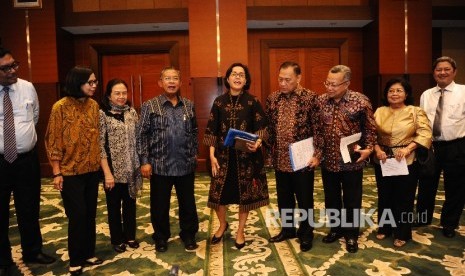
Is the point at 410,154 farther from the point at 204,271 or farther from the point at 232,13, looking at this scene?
the point at 232,13

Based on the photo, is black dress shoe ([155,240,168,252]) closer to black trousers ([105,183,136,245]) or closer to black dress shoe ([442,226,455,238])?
black trousers ([105,183,136,245])

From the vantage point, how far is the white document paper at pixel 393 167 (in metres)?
2.80

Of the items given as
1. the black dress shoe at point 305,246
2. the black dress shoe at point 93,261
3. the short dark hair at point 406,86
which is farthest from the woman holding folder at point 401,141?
the black dress shoe at point 93,261

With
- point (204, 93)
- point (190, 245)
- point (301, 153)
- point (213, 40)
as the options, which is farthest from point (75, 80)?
point (213, 40)

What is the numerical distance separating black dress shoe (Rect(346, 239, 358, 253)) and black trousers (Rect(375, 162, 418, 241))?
1.33 feet

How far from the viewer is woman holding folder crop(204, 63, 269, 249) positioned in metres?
2.79

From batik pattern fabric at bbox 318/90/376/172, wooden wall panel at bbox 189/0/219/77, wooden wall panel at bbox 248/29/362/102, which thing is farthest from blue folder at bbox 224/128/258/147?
wooden wall panel at bbox 248/29/362/102

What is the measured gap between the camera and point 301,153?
2748 mm

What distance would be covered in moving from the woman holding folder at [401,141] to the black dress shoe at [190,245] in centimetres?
165

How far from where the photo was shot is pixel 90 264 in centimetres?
266

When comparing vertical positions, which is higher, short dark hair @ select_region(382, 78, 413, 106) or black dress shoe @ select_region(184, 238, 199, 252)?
short dark hair @ select_region(382, 78, 413, 106)

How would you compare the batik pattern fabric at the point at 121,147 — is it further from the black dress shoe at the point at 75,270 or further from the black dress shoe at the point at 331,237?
the black dress shoe at the point at 331,237

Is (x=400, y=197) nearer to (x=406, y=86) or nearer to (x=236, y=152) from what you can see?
(x=406, y=86)

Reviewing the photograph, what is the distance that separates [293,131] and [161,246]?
4.70 ft
